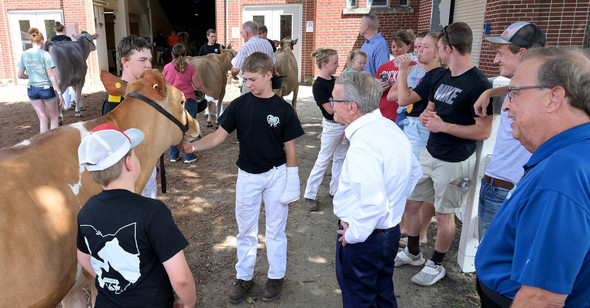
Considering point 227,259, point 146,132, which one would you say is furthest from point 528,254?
point 227,259

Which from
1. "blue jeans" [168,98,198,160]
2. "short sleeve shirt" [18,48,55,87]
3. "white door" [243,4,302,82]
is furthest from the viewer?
"white door" [243,4,302,82]

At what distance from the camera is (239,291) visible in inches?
134

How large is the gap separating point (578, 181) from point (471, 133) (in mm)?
2127

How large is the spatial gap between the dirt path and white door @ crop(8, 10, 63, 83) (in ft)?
43.5

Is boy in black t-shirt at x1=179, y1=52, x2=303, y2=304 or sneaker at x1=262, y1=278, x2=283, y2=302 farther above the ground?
boy in black t-shirt at x1=179, y1=52, x2=303, y2=304

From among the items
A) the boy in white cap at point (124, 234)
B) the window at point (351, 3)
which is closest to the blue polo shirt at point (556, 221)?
the boy in white cap at point (124, 234)

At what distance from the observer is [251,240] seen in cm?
339

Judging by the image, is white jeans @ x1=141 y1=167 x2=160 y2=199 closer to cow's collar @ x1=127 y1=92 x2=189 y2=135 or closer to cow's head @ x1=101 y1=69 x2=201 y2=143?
cow's head @ x1=101 y1=69 x2=201 y2=143

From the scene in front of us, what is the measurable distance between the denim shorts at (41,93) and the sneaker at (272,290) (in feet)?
22.3

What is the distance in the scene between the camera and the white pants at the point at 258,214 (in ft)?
10.6

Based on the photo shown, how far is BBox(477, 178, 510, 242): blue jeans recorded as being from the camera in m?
2.88

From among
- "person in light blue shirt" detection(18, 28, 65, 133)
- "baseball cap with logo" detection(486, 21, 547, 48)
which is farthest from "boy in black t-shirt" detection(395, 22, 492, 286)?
"person in light blue shirt" detection(18, 28, 65, 133)

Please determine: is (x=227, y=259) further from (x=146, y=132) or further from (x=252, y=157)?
(x=146, y=132)

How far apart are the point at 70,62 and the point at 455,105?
9.90 meters
